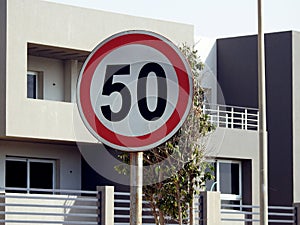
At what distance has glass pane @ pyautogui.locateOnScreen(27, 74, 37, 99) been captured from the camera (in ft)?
90.4

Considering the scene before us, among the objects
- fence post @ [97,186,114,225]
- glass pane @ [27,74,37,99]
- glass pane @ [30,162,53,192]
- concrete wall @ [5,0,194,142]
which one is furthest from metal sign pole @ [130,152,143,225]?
glass pane @ [27,74,37,99]

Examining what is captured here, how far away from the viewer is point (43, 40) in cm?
2578

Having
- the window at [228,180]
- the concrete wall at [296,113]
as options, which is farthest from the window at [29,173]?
the concrete wall at [296,113]

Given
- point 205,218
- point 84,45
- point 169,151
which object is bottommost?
point 205,218

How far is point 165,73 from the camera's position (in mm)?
4270

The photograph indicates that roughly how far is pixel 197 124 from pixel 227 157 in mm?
8259

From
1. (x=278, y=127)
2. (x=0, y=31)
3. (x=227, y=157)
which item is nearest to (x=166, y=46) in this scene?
(x=0, y=31)

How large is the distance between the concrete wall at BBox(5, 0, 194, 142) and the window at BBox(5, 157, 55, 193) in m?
1.66

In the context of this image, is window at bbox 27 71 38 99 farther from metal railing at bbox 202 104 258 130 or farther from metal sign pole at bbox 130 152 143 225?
metal sign pole at bbox 130 152 143 225

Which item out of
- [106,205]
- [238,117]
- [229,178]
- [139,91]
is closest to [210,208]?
[106,205]

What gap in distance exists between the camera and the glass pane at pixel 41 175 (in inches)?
1065

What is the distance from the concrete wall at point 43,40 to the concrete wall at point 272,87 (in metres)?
6.08

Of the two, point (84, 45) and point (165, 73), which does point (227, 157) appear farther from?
point (165, 73)

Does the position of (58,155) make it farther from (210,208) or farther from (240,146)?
(210,208)
